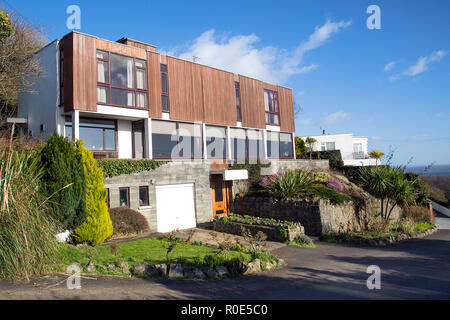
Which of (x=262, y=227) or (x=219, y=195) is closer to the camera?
(x=262, y=227)

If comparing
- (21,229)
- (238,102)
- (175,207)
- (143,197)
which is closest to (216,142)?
(238,102)

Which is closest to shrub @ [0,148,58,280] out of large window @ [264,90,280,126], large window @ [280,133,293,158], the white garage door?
the white garage door

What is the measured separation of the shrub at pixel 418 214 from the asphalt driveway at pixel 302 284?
840cm

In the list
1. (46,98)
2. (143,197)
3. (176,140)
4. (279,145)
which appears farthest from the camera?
(279,145)

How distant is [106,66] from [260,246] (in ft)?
36.9

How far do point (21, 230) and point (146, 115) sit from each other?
11.1 metres

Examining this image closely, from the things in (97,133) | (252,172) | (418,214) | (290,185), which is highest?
(97,133)

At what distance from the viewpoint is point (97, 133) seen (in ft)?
52.6

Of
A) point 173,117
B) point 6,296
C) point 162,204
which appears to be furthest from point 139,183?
point 6,296

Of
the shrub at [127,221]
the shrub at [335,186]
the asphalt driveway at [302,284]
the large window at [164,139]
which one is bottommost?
the asphalt driveway at [302,284]

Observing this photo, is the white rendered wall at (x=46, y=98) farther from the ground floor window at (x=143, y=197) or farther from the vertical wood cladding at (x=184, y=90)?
the vertical wood cladding at (x=184, y=90)

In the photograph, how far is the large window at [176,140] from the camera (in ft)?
57.0

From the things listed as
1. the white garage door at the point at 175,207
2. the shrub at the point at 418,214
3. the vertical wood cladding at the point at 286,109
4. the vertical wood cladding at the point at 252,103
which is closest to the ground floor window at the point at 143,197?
the white garage door at the point at 175,207

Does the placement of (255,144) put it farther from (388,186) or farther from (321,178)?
(388,186)
